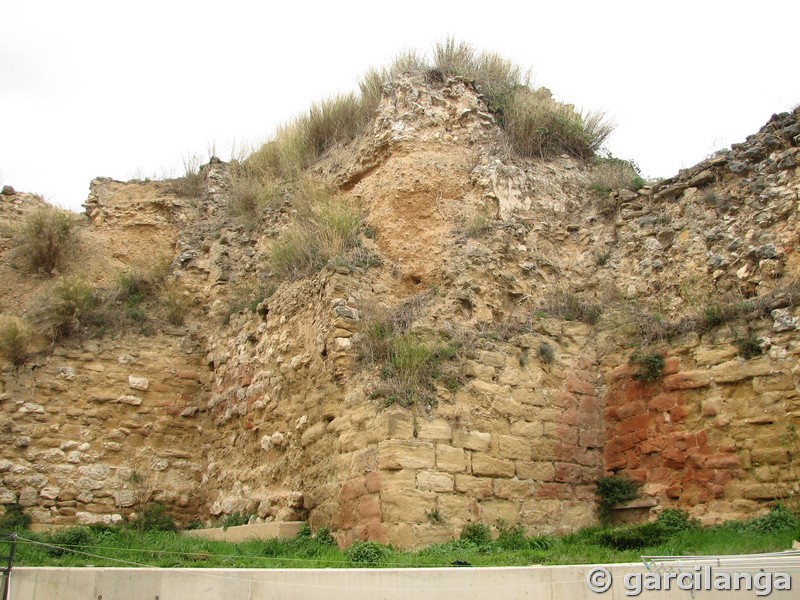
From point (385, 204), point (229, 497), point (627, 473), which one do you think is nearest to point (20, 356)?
point (229, 497)

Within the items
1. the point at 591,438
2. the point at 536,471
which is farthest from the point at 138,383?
the point at 591,438

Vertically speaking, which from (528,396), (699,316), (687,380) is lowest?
(528,396)

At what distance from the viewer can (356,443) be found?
27.0ft

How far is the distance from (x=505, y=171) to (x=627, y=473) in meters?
4.20

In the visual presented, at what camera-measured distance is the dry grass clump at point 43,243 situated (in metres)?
13.0

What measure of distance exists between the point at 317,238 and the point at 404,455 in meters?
3.80

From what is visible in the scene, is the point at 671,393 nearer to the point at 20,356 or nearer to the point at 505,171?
the point at 505,171

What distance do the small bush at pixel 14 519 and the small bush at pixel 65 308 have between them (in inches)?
88.7

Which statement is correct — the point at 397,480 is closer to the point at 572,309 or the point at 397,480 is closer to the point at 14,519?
the point at 572,309

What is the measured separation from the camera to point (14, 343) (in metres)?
10.7

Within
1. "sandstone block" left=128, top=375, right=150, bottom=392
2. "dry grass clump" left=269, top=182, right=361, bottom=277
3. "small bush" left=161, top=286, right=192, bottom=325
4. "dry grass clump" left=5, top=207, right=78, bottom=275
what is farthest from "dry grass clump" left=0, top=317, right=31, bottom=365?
"dry grass clump" left=269, top=182, right=361, bottom=277

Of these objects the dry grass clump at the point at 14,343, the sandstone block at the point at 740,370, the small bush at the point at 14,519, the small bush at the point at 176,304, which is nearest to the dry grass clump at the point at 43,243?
the small bush at the point at 176,304

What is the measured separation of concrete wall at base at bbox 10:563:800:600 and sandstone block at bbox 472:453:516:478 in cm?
233

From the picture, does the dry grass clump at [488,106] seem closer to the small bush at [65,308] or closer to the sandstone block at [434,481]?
the small bush at [65,308]
